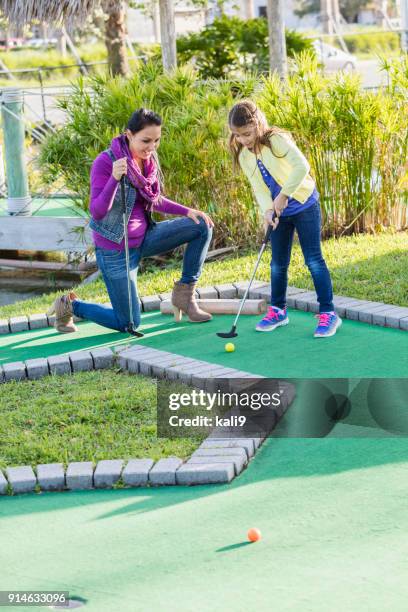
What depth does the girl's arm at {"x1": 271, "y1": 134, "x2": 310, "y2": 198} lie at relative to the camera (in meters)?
5.36

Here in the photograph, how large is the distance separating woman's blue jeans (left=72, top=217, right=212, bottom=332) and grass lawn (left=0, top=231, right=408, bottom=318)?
98 centimetres

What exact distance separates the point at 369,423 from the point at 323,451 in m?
0.34

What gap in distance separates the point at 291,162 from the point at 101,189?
43.4 inches

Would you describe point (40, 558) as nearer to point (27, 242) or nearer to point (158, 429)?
point (158, 429)

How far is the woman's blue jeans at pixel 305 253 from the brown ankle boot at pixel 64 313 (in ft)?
3.99

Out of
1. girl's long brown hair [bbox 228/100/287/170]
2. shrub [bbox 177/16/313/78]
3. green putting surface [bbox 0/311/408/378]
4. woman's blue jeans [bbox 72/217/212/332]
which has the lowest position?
green putting surface [bbox 0/311/408/378]

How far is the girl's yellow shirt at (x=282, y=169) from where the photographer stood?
5375 millimetres

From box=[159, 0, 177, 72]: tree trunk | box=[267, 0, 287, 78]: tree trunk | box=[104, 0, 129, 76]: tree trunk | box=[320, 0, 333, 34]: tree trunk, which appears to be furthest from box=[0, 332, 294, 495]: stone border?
box=[320, 0, 333, 34]: tree trunk

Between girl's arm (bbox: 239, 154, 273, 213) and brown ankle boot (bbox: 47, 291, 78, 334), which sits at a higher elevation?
girl's arm (bbox: 239, 154, 273, 213)

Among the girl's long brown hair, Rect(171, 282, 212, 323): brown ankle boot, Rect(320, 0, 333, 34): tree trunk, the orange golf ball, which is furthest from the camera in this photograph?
Rect(320, 0, 333, 34): tree trunk

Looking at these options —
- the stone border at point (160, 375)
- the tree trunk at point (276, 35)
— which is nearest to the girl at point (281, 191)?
the stone border at point (160, 375)

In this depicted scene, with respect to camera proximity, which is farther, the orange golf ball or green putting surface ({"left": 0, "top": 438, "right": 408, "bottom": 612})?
the orange golf ball

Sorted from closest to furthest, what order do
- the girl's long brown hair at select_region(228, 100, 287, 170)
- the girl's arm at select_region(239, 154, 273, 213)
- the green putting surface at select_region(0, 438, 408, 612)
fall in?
the green putting surface at select_region(0, 438, 408, 612), the girl's long brown hair at select_region(228, 100, 287, 170), the girl's arm at select_region(239, 154, 273, 213)

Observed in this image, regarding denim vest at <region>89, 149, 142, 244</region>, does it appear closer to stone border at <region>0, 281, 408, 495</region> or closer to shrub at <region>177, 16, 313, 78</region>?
stone border at <region>0, 281, 408, 495</region>
